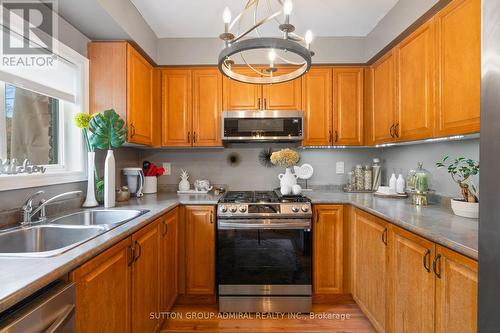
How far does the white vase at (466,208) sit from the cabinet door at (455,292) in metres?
0.48

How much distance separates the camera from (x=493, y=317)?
0.54m

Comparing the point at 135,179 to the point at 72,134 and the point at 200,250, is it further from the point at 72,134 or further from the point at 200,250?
the point at 200,250

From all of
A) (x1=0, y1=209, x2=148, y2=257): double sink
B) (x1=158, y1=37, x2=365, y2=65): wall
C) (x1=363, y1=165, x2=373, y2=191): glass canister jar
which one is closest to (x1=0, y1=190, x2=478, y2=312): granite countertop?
(x1=0, y1=209, x2=148, y2=257): double sink

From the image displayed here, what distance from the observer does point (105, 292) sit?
1.12 m

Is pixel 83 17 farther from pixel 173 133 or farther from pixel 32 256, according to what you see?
pixel 32 256

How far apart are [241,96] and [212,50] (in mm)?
531

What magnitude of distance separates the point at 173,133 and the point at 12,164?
1.36m

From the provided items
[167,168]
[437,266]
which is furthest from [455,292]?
[167,168]

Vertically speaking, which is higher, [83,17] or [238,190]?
[83,17]

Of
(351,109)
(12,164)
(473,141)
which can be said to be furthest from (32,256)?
(351,109)

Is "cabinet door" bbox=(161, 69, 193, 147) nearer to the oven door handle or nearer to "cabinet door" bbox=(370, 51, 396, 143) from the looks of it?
the oven door handle

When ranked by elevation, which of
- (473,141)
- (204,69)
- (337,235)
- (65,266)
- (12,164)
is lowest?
(337,235)

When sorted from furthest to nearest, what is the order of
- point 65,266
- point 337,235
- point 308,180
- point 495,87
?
point 308,180
point 337,235
point 65,266
point 495,87

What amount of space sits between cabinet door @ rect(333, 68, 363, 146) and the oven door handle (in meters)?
0.97
